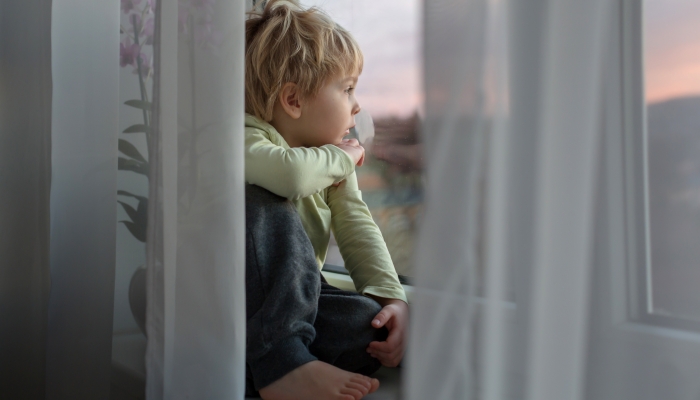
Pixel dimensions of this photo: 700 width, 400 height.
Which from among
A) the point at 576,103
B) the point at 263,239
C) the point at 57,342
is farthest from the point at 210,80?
the point at 57,342

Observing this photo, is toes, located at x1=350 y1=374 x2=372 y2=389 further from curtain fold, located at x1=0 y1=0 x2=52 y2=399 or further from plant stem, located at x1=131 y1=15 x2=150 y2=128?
curtain fold, located at x1=0 y1=0 x2=52 y2=399

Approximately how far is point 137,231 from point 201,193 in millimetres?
257

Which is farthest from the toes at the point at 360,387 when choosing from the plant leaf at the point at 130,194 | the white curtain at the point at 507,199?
the plant leaf at the point at 130,194

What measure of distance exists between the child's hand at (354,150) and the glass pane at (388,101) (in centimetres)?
3

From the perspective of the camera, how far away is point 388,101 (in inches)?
41.4

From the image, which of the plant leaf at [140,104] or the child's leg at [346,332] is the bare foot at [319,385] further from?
the plant leaf at [140,104]

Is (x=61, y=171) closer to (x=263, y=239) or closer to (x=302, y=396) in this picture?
(x=263, y=239)

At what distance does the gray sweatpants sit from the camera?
80cm

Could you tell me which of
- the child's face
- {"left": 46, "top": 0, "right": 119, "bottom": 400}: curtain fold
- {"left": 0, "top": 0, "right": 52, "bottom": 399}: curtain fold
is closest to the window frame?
the child's face

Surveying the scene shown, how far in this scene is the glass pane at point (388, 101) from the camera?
3.16 feet

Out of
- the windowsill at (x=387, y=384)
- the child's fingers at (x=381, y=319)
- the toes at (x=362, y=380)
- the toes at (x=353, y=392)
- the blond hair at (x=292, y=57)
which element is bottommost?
the windowsill at (x=387, y=384)

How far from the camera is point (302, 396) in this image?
0.77m

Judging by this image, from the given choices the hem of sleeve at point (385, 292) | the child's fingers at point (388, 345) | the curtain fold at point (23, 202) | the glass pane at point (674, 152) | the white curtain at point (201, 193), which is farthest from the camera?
the curtain fold at point (23, 202)

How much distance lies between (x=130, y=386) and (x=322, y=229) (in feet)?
1.30
